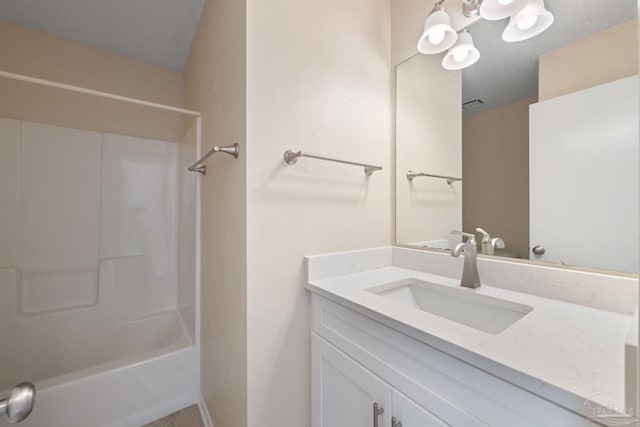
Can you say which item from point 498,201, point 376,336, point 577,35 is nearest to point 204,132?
point 376,336

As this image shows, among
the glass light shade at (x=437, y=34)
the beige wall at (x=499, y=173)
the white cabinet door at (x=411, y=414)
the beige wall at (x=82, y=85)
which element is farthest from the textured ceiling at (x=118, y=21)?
the white cabinet door at (x=411, y=414)

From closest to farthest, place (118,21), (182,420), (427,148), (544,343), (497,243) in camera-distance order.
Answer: (544,343), (497,243), (427,148), (182,420), (118,21)

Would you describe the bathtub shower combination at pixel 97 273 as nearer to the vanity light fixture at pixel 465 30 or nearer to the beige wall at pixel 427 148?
the beige wall at pixel 427 148

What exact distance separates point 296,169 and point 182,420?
5.14ft

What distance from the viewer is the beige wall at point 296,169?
3.01 ft

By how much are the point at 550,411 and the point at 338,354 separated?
576 mm

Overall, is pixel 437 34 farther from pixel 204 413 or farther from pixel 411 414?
pixel 204 413

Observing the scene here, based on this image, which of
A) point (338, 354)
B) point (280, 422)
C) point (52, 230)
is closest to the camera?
point (338, 354)

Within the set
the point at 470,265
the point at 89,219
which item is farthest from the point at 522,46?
the point at 89,219

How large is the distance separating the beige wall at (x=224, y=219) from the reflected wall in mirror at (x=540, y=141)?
85 centimetres

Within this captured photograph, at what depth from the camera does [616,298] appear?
699 mm

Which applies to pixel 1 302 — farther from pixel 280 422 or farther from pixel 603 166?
pixel 603 166

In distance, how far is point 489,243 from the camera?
3.28ft

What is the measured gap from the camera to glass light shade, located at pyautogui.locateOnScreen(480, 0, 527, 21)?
896 mm
